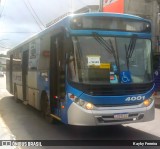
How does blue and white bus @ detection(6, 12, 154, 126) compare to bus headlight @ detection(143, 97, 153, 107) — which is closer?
blue and white bus @ detection(6, 12, 154, 126)

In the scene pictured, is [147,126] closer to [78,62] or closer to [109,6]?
[78,62]

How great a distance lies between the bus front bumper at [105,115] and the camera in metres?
8.84

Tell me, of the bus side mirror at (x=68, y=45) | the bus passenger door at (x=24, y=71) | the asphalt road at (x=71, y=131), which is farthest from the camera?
the bus passenger door at (x=24, y=71)

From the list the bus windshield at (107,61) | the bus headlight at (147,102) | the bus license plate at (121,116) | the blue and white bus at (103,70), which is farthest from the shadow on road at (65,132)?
the bus windshield at (107,61)

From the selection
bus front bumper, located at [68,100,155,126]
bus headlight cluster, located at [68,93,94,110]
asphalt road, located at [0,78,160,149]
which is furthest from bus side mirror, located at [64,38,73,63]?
asphalt road, located at [0,78,160,149]

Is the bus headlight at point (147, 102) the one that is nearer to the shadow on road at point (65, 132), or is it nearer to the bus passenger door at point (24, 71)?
the shadow on road at point (65, 132)

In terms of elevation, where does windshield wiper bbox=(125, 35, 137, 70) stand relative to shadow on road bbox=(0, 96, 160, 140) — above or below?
above

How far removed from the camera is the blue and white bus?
8.95 metres

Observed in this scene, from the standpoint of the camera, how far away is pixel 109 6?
3309 centimetres

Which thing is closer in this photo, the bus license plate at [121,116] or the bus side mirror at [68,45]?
the bus license plate at [121,116]

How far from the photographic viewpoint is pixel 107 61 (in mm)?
9195

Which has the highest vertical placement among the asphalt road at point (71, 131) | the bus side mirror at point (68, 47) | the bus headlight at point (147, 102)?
the bus side mirror at point (68, 47)

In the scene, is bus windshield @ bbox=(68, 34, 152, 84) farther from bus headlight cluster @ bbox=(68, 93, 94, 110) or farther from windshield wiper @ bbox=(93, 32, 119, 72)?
bus headlight cluster @ bbox=(68, 93, 94, 110)

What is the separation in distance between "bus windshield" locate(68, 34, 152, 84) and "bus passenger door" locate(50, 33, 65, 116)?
22.9 inches
